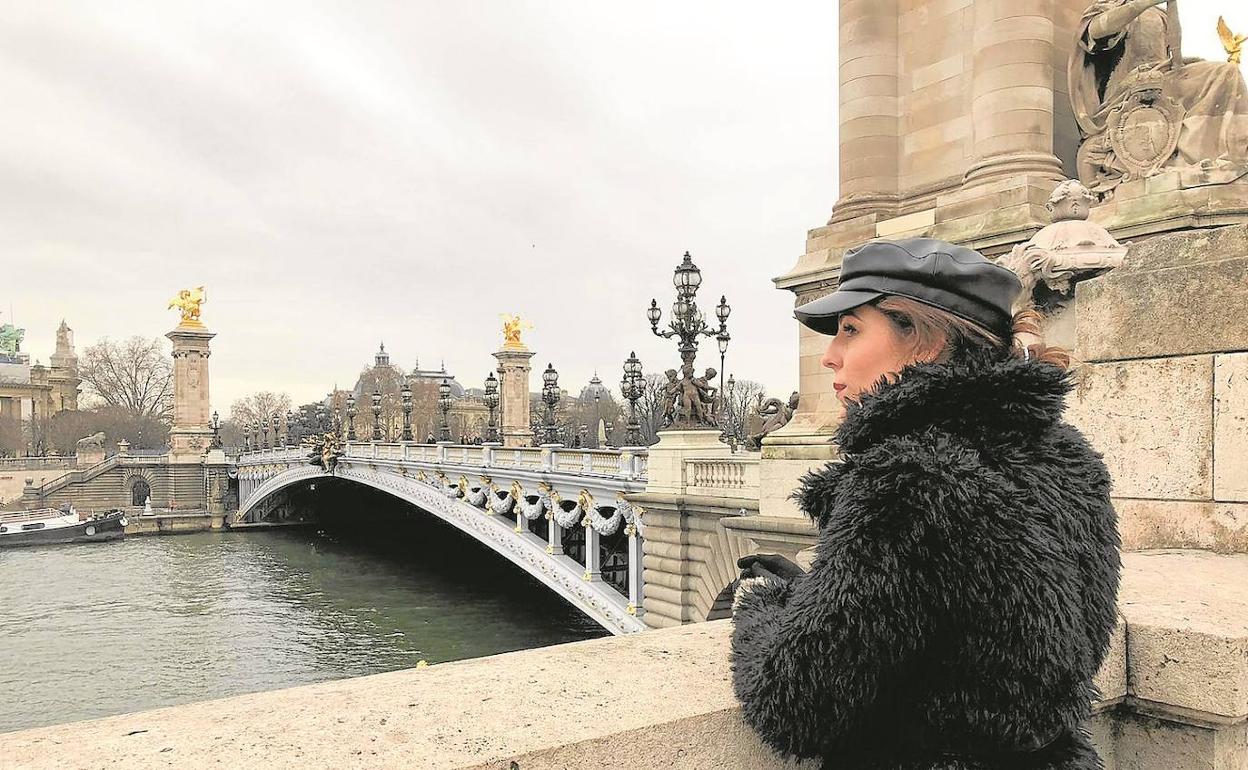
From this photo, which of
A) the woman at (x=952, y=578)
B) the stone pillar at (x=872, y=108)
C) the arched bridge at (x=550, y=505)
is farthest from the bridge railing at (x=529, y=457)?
the woman at (x=952, y=578)

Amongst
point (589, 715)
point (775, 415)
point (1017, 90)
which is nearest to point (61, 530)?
point (775, 415)

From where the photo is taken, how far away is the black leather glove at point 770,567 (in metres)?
1.59

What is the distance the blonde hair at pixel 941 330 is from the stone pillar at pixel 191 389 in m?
64.4

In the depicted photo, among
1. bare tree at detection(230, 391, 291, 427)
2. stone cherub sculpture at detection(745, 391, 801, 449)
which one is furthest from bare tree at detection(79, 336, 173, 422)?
stone cherub sculpture at detection(745, 391, 801, 449)

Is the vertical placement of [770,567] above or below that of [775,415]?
below

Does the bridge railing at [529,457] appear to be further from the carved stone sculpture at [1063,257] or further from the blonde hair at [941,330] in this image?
the blonde hair at [941,330]

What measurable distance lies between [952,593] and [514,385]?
152ft

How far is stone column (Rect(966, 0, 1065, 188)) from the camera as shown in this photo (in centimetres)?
924

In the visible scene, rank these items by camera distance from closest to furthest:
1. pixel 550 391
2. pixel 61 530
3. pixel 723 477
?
1. pixel 723 477
2. pixel 550 391
3. pixel 61 530

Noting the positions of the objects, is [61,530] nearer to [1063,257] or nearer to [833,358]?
[1063,257]

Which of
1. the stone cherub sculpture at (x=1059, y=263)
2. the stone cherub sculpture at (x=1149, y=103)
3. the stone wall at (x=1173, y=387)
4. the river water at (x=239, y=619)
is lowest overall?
the river water at (x=239, y=619)

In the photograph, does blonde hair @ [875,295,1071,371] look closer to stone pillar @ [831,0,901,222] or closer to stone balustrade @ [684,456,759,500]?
stone pillar @ [831,0,901,222]

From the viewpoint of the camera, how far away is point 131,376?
8412 centimetres

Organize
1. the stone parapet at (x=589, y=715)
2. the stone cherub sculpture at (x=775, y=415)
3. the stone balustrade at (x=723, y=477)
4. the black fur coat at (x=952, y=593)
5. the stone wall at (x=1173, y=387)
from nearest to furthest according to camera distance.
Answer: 1. the black fur coat at (x=952, y=593)
2. the stone parapet at (x=589, y=715)
3. the stone wall at (x=1173, y=387)
4. the stone balustrade at (x=723, y=477)
5. the stone cherub sculpture at (x=775, y=415)
